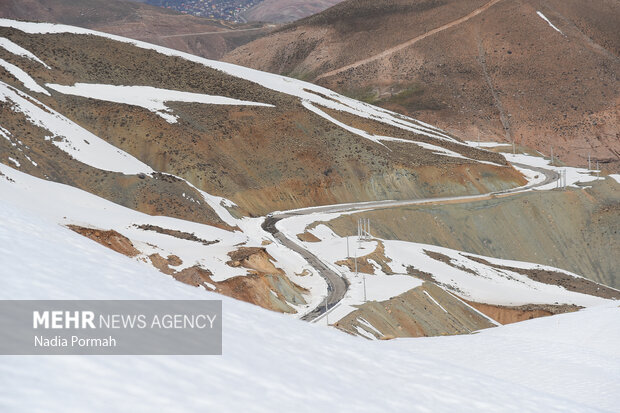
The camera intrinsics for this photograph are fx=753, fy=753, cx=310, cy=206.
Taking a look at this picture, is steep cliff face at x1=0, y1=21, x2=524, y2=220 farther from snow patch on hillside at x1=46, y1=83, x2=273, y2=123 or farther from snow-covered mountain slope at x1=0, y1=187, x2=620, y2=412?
snow-covered mountain slope at x1=0, y1=187, x2=620, y2=412

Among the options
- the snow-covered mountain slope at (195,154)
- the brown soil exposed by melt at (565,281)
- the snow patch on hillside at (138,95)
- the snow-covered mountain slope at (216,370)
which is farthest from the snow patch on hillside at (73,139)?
the snow-covered mountain slope at (216,370)

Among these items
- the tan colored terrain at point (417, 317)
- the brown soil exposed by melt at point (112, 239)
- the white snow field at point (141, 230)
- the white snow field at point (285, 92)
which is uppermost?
the white snow field at point (285, 92)

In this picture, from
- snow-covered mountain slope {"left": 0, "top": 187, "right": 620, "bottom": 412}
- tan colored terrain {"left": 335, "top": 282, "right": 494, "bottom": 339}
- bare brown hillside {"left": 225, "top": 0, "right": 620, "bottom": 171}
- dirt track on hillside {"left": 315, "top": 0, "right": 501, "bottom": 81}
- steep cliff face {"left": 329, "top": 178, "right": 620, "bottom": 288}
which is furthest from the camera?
dirt track on hillside {"left": 315, "top": 0, "right": 501, "bottom": 81}

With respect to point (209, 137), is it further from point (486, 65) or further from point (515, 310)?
point (486, 65)

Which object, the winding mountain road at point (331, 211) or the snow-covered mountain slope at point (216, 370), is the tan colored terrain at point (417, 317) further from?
the snow-covered mountain slope at point (216, 370)

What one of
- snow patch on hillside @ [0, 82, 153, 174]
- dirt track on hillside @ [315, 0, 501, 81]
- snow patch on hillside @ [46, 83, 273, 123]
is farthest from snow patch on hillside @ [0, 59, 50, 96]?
dirt track on hillside @ [315, 0, 501, 81]

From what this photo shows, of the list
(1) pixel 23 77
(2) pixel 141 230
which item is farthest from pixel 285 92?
(2) pixel 141 230

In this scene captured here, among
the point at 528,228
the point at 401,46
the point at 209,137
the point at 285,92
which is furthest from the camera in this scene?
the point at 401,46
